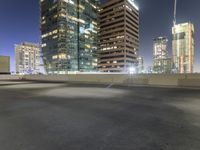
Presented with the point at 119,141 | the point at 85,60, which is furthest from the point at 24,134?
the point at 85,60

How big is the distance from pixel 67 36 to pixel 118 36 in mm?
42718

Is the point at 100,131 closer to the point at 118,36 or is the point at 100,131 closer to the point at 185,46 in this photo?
the point at 185,46

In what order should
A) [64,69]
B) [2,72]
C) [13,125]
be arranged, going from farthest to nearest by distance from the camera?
1. [64,69]
2. [2,72]
3. [13,125]

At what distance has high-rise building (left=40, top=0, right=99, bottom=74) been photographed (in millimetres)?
114688

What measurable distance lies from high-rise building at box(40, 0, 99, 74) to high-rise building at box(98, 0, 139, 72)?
32.7 feet

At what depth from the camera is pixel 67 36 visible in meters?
116

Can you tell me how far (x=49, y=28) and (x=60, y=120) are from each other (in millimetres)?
127224

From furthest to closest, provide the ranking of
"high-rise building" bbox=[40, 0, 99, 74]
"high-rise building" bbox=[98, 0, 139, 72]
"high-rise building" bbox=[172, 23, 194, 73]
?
"high-rise building" bbox=[98, 0, 139, 72], "high-rise building" bbox=[40, 0, 99, 74], "high-rise building" bbox=[172, 23, 194, 73]

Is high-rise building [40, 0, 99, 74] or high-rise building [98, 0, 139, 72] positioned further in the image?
high-rise building [98, 0, 139, 72]

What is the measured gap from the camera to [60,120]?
534cm

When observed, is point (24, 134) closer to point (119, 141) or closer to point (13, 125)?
point (13, 125)

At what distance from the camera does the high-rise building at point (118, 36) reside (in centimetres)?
12850

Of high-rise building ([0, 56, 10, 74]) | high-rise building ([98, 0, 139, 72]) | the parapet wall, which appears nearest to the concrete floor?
the parapet wall

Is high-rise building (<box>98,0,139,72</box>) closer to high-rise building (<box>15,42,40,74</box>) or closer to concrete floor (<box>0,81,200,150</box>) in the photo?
high-rise building (<box>15,42,40,74</box>)
